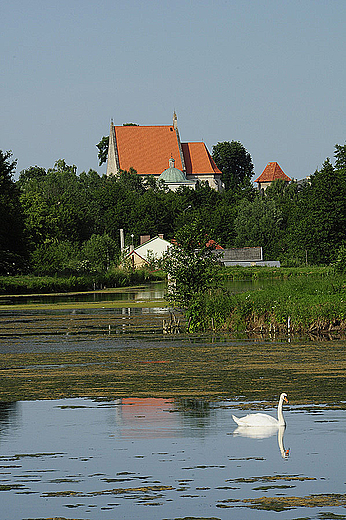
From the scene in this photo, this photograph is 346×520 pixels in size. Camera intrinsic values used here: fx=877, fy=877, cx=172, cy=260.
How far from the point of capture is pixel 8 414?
15078 mm

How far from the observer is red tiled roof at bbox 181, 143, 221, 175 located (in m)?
183

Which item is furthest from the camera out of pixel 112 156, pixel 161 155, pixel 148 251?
pixel 161 155

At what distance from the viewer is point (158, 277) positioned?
10806 centimetres

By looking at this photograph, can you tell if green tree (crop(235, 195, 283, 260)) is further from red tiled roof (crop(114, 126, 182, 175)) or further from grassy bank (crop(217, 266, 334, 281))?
red tiled roof (crop(114, 126, 182, 175))

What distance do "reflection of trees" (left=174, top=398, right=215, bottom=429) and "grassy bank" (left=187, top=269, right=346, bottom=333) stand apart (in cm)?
1397

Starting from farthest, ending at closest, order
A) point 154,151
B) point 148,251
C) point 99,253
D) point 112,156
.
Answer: point 154,151
point 112,156
point 148,251
point 99,253

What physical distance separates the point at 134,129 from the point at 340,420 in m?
172

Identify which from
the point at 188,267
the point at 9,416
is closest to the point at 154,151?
the point at 188,267

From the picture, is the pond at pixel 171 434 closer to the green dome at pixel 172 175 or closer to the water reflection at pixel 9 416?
the water reflection at pixel 9 416

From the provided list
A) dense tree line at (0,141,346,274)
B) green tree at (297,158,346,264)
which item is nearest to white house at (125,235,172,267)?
dense tree line at (0,141,346,274)

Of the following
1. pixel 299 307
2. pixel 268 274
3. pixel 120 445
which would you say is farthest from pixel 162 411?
pixel 268 274

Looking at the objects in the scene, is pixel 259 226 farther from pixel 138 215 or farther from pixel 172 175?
pixel 172 175

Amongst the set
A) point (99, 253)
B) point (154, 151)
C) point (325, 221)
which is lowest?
point (99, 253)

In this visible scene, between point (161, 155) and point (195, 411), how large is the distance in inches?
6572
